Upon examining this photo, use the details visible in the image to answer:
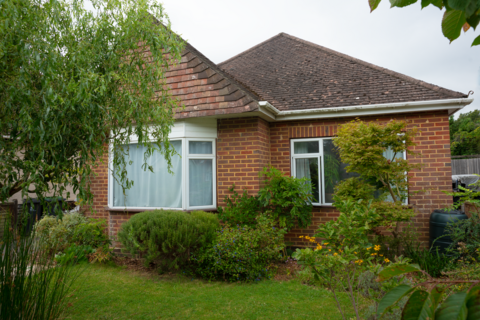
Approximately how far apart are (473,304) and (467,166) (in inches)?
871

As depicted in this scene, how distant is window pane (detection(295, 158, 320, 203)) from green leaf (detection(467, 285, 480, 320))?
6732mm

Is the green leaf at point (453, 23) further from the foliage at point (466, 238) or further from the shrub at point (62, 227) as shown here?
the shrub at point (62, 227)

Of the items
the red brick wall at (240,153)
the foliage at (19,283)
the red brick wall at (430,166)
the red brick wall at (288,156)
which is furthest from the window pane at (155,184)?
the red brick wall at (430,166)

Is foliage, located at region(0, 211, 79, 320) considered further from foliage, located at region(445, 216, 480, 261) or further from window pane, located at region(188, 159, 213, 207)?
foliage, located at region(445, 216, 480, 261)

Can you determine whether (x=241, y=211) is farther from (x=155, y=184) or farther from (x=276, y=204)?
(x=155, y=184)

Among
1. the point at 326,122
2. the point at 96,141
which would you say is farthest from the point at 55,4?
the point at 326,122

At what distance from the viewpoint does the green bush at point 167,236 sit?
554 centimetres

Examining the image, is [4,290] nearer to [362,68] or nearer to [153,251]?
[153,251]

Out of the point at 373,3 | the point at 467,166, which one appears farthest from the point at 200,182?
the point at 467,166

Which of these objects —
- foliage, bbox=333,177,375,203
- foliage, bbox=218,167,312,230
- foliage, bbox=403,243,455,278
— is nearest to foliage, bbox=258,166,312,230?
foliage, bbox=218,167,312,230

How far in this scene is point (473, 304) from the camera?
2.23 ft

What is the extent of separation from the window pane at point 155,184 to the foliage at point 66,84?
3361 millimetres

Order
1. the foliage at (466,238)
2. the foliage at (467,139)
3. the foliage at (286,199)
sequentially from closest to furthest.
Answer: the foliage at (466,238) → the foliage at (286,199) → the foliage at (467,139)

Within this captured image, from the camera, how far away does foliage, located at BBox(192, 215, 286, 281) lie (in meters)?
5.49
